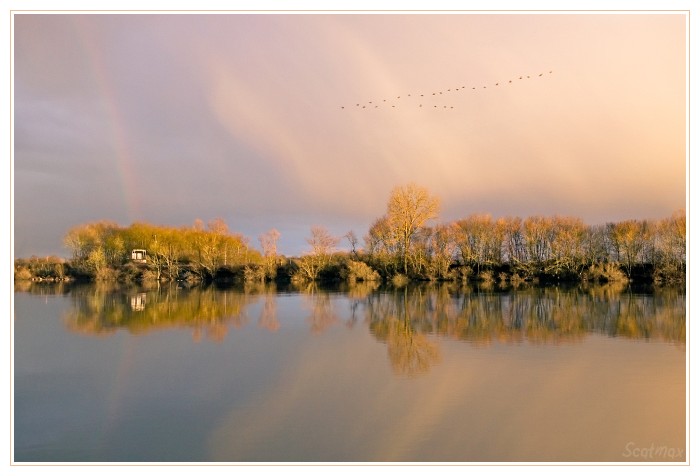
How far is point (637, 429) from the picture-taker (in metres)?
6.44

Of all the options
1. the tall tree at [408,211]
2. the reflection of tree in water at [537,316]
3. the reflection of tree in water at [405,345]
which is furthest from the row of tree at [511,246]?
the reflection of tree in water at [405,345]

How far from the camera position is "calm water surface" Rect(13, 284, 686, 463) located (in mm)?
5973

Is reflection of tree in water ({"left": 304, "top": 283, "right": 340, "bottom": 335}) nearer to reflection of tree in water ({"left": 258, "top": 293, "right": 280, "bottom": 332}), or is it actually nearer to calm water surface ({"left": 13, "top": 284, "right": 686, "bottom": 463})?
calm water surface ({"left": 13, "top": 284, "right": 686, "bottom": 463})

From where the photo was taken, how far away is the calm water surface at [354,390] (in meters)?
5.97

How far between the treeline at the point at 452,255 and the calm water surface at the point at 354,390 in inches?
869

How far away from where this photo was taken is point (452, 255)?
3822 centimetres

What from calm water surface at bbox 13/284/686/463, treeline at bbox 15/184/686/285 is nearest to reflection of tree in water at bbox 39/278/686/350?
calm water surface at bbox 13/284/686/463

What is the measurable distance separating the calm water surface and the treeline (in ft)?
72.4

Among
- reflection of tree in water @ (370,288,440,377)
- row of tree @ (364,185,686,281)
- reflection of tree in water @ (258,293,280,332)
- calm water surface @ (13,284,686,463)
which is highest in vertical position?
row of tree @ (364,185,686,281)

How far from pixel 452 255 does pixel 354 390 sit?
31.0m

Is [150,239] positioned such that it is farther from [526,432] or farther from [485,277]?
[526,432]

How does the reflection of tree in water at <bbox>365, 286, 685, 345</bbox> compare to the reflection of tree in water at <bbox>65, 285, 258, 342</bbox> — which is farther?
the reflection of tree in water at <bbox>65, 285, 258, 342</bbox>

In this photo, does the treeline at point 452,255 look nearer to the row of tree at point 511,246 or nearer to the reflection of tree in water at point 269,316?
the row of tree at point 511,246
